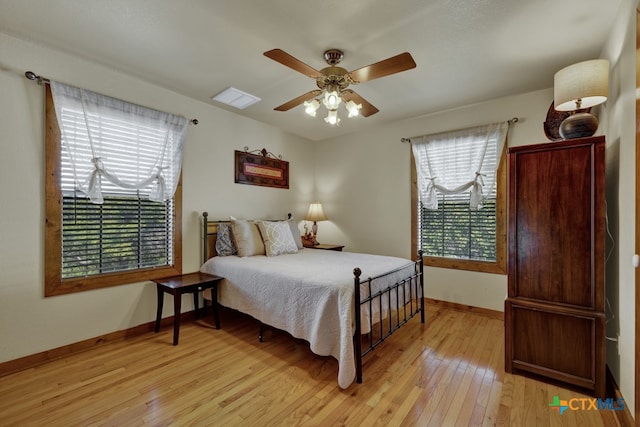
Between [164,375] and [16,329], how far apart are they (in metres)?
1.23

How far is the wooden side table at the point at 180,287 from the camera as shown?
2609mm

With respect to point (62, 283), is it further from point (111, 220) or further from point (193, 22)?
point (193, 22)

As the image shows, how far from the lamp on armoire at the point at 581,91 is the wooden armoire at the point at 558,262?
130 mm

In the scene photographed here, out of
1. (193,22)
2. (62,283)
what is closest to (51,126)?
(62,283)

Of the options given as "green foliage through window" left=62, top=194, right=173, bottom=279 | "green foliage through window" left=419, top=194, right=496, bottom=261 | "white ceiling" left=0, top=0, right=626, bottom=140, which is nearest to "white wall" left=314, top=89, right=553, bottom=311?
"green foliage through window" left=419, top=194, right=496, bottom=261

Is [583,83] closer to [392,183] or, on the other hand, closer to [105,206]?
[392,183]

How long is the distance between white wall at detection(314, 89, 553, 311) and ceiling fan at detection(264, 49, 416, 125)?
1648 millimetres

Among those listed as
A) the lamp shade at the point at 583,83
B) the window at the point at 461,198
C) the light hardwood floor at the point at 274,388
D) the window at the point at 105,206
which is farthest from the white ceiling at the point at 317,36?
the light hardwood floor at the point at 274,388

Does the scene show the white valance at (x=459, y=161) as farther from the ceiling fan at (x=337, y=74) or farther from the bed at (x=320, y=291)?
the ceiling fan at (x=337, y=74)

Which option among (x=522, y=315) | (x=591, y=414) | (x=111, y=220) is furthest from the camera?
(x=111, y=220)

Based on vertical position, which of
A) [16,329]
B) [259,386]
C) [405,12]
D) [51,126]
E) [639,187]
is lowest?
[259,386]

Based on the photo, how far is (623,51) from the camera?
180cm

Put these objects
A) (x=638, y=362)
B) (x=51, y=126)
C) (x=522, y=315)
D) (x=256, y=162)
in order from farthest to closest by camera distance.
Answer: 1. (x=256, y=162)
2. (x=51, y=126)
3. (x=522, y=315)
4. (x=638, y=362)

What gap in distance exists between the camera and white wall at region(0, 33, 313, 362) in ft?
7.07
